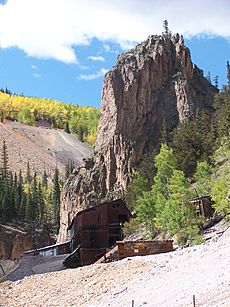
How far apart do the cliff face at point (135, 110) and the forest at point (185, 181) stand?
6579 millimetres

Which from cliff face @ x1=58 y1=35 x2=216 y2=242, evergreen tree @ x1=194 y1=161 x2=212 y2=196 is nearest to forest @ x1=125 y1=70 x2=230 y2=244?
evergreen tree @ x1=194 y1=161 x2=212 y2=196

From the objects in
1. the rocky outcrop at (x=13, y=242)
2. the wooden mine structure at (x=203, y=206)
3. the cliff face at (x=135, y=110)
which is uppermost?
the cliff face at (x=135, y=110)

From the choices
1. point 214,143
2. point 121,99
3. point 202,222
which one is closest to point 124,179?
point 121,99

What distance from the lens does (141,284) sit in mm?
24031

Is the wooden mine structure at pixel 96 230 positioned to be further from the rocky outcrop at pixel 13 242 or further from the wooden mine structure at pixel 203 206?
the rocky outcrop at pixel 13 242

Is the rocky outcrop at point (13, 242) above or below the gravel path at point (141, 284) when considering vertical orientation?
below

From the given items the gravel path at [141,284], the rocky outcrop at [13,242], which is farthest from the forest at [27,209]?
the gravel path at [141,284]

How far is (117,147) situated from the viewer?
313 feet

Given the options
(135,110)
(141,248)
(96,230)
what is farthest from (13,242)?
(141,248)

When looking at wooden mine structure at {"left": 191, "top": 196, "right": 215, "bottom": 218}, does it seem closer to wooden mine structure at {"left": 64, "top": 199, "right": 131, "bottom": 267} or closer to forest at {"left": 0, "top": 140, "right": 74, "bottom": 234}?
wooden mine structure at {"left": 64, "top": 199, "right": 131, "bottom": 267}

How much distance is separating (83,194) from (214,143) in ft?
110

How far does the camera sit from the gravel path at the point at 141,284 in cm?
1988

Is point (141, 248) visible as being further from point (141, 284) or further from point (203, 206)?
point (203, 206)

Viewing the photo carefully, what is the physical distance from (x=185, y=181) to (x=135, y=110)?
47332 millimetres
